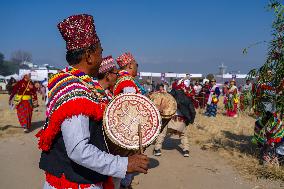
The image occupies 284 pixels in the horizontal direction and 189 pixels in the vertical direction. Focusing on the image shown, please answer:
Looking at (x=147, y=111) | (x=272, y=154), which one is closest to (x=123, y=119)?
(x=147, y=111)

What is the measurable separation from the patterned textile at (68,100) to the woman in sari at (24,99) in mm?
8710

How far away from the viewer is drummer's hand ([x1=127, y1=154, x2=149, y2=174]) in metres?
2.32

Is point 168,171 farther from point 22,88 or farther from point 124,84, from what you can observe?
point 22,88

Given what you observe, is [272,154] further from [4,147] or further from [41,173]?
[4,147]

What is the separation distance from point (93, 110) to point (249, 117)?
49.1ft

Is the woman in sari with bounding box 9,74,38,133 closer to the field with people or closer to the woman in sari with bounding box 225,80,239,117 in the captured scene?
the field with people

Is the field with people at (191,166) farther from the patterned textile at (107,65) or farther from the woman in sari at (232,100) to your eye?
the woman in sari at (232,100)

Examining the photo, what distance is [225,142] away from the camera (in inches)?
379

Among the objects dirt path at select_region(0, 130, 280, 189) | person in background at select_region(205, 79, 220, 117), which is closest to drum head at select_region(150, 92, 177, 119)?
dirt path at select_region(0, 130, 280, 189)

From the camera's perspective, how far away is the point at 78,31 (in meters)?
2.46

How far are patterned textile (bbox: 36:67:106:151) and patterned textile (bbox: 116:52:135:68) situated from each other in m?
2.87

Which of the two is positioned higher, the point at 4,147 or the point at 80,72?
the point at 80,72

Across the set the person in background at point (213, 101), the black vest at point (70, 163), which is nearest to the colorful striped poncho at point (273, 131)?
Result: the black vest at point (70, 163)

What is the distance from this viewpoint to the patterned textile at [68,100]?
2219 mm
